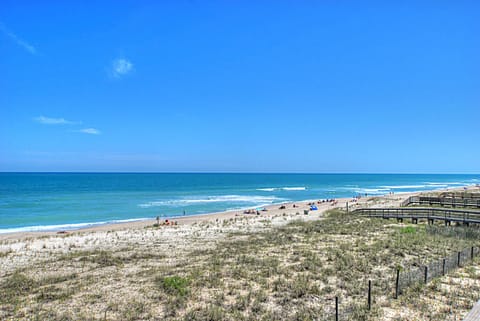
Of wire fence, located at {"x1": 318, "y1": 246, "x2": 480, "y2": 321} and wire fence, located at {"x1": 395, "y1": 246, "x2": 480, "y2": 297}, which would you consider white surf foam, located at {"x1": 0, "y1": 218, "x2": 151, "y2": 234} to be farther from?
wire fence, located at {"x1": 395, "y1": 246, "x2": 480, "y2": 297}

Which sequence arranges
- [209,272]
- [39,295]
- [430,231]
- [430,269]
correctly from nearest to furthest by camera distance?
[39,295] < [430,269] < [209,272] < [430,231]

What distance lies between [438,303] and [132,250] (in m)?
16.0

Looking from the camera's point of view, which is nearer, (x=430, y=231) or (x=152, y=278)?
(x=152, y=278)

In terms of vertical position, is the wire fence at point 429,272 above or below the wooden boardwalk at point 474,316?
below

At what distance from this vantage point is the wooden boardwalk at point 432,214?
86.2ft

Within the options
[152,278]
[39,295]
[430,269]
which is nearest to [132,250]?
[152,278]

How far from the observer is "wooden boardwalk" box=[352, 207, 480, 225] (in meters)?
26.3

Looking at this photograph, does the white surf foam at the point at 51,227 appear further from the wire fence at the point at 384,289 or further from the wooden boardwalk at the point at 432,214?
the wire fence at the point at 384,289

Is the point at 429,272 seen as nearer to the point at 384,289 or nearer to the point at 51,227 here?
the point at 384,289

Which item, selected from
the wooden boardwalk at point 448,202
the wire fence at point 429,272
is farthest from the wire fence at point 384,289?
the wooden boardwalk at point 448,202

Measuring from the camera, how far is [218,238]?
23125mm

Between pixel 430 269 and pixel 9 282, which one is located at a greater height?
pixel 430 269

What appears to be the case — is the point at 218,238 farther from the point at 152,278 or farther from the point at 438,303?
the point at 438,303

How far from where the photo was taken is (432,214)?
28.3m
